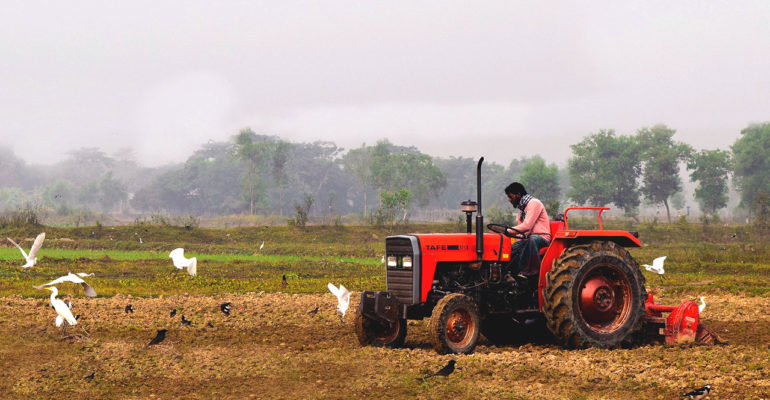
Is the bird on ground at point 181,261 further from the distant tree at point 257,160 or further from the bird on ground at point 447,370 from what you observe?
the distant tree at point 257,160

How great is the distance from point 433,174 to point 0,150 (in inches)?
3040

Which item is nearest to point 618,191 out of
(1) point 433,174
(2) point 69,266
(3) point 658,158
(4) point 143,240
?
(3) point 658,158

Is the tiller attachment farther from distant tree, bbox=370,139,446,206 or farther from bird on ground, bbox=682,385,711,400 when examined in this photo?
distant tree, bbox=370,139,446,206

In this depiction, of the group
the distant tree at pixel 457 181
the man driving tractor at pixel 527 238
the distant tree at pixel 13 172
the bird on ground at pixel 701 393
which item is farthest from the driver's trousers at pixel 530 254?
the distant tree at pixel 13 172

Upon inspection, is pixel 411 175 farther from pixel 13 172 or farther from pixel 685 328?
pixel 685 328

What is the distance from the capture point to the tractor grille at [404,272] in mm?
8719

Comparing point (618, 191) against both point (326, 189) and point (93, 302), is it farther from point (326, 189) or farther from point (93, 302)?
point (93, 302)

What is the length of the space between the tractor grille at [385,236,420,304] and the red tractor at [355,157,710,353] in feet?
0.04

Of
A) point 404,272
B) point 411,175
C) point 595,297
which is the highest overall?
point 411,175

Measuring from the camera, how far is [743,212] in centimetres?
9025

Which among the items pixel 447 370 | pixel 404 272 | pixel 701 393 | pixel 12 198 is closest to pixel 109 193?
pixel 12 198

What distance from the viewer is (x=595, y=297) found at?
29.1ft

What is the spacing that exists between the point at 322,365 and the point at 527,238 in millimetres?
2704

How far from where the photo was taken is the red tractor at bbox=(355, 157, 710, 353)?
8.55 metres
